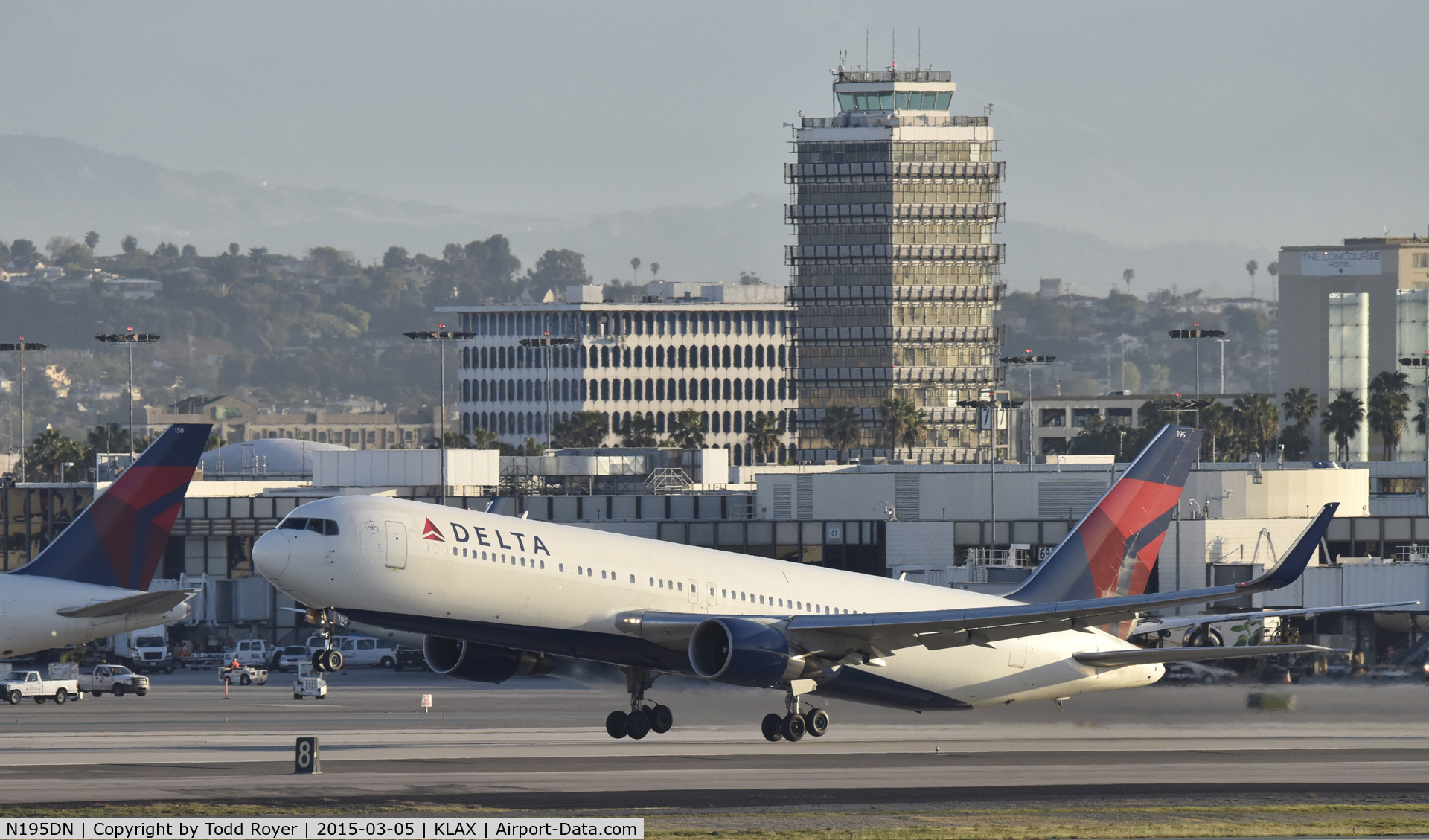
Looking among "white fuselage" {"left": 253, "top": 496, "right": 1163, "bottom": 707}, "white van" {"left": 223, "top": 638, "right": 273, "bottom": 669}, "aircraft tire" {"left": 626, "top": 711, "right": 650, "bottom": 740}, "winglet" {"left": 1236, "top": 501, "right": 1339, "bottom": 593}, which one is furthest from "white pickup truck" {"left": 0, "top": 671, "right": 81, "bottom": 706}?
"winglet" {"left": 1236, "top": 501, "right": 1339, "bottom": 593}

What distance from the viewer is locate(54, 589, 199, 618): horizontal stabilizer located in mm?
62375

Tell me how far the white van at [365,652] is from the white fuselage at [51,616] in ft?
206

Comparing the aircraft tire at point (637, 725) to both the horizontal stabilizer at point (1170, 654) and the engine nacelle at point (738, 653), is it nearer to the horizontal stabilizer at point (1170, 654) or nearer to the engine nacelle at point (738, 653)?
the engine nacelle at point (738, 653)

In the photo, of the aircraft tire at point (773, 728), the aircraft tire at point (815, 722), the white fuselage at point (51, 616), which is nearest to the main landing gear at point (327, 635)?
the white fuselage at point (51, 616)

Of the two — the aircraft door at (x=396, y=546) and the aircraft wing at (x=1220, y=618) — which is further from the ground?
Answer: the aircraft door at (x=396, y=546)

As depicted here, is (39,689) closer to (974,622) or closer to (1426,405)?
(974,622)

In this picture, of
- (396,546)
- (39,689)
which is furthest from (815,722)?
(39,689)

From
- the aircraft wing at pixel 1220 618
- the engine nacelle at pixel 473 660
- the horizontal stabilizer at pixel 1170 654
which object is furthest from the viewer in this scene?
the engine nacelle at pixel 473 660

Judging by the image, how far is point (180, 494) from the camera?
65.4 meters

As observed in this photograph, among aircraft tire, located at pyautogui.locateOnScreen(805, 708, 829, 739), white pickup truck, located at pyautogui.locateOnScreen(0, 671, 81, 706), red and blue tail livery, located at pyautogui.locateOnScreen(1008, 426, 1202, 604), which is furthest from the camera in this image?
white pickup truck, located at pyautogui.locateOnScreen(0, 671, 81, 706)

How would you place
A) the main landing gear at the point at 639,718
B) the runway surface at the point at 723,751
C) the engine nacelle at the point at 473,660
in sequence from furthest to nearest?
the main landing gear at the point at 639,718 < the engine nacelle at the point at 473,660 < the runway surface at the point at 723,751

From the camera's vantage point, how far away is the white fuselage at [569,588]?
55906mm

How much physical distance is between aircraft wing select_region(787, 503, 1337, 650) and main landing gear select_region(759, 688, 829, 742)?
2.75 m
